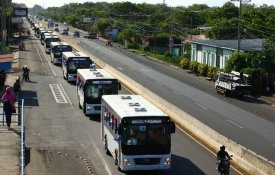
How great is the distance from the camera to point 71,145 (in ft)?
87.1

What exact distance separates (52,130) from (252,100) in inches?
1011

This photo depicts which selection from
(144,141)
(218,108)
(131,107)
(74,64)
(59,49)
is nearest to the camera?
(144,141)

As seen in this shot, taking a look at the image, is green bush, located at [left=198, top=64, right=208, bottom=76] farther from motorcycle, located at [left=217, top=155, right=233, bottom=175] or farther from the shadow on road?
motorcycle, located at [left=217, top=155, right=233, bottom=175]

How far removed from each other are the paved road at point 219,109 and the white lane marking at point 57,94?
925cm

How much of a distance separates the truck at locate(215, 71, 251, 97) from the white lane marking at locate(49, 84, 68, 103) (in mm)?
15762

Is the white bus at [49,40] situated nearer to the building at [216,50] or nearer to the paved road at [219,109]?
the paved road at [219,109]

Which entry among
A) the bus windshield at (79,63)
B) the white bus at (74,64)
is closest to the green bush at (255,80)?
the white bus at (74,64)

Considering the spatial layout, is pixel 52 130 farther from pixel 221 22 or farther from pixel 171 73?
pixel 221 22

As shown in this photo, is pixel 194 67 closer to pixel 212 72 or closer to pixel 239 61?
pixel 212 72

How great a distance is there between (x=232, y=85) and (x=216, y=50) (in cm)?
2770

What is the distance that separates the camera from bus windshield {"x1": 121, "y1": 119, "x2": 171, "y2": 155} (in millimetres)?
20500

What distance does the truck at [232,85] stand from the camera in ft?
164

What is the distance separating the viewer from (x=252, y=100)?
5050 cm

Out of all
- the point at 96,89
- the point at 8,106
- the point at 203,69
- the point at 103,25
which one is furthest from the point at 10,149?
the point at 103,25
